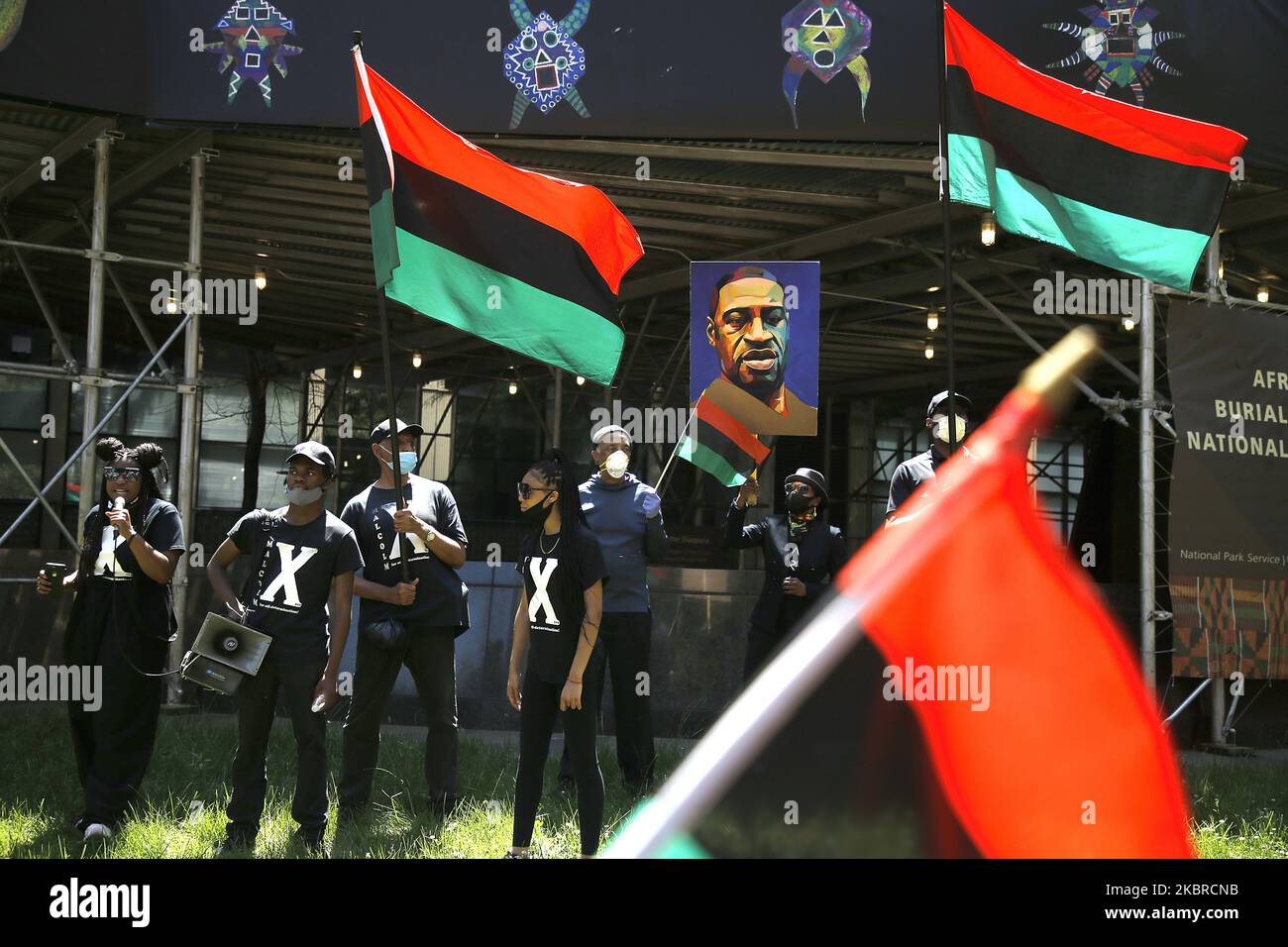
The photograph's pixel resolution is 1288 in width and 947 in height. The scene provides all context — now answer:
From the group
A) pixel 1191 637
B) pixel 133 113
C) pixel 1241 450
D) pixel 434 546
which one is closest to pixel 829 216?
pixel 1241 450

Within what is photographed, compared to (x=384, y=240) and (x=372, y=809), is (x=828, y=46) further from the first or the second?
(x=372, y=809)

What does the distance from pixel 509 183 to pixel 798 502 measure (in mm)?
2820

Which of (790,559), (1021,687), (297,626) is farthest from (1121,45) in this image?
(1021,687)

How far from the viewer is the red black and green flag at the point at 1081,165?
19.2 feet

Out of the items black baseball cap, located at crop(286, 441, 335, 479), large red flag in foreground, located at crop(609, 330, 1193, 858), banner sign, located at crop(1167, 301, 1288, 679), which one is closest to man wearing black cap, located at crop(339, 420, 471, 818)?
black baseball cap, located at crop(286, 441, 335, 479)

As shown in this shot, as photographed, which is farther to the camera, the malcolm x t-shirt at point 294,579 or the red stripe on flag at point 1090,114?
the malcolm x t-shirt at point 294,579

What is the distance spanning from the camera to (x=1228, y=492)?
10312mm

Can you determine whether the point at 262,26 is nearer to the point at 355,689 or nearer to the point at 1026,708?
the point at 355,689

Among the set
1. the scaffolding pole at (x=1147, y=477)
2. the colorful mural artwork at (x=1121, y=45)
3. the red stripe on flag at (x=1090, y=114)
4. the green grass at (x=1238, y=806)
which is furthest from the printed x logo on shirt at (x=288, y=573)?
the colorful mural artwork at (x=1121, y=45)

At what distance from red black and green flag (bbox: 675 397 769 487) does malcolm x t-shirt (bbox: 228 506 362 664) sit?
3086mm

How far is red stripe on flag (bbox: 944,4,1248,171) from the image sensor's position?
19.4ft

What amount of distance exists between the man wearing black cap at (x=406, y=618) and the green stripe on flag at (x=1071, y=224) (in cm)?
317

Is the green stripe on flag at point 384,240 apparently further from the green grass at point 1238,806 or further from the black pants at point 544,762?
the green grass at point 1238,806

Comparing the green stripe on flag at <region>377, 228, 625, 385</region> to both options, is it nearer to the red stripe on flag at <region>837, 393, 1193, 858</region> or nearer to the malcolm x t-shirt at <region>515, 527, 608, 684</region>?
the malcolm x t-shirt at <region>515, 527, 608, 684</region>
